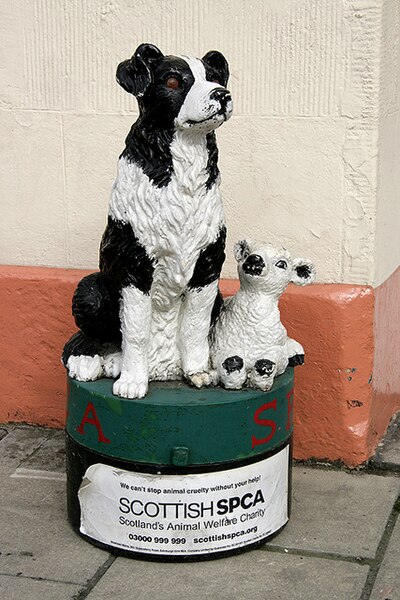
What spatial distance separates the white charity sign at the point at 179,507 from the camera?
12.3 feet

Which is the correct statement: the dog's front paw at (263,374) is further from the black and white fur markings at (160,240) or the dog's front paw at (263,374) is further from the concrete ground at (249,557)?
the concrete ground at (249,557)

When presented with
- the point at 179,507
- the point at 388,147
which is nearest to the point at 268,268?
the point at 179,507

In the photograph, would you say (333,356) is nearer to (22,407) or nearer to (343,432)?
(343,432)

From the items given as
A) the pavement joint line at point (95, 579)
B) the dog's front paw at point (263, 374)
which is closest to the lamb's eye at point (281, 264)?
the dog's front paw at point (263, 374)

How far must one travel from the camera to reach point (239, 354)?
3.92 metres

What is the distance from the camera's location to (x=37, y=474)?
15.1 ft

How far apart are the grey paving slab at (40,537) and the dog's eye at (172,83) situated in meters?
1.78

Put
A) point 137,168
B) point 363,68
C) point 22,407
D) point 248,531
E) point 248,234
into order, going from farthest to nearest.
→ point 22,407
point 248,234
point 363,68
point 248,531
point 137,168

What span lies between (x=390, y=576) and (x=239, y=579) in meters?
0.56

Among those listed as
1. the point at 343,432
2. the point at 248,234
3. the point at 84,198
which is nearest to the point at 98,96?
the point at 84,198

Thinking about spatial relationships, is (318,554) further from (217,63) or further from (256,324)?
(217,63)

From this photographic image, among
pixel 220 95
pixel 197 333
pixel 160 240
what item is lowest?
pixel 197 333

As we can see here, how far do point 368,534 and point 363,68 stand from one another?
1.97m

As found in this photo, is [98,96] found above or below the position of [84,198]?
above
